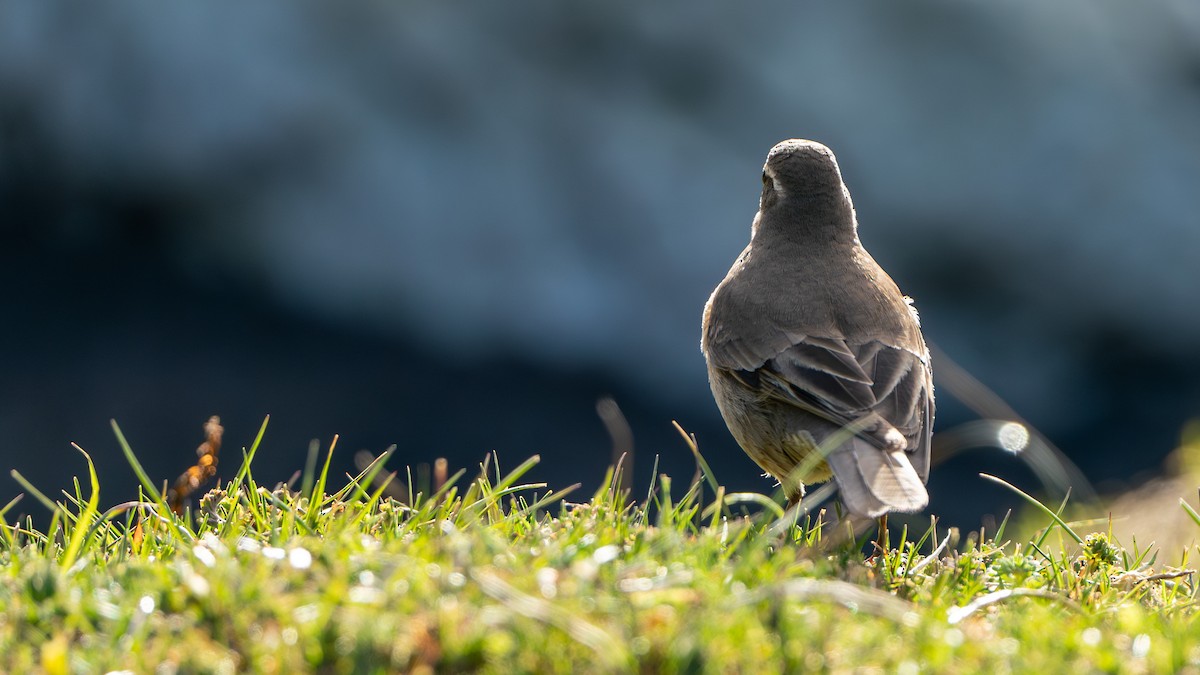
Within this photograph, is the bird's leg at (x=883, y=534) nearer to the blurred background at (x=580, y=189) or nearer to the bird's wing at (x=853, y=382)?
the bird's wing at (x=853, y=382)

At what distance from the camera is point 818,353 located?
5.25 meters

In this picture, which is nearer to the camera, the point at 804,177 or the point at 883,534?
the point at 883,534

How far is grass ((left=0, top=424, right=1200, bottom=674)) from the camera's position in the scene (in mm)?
2613

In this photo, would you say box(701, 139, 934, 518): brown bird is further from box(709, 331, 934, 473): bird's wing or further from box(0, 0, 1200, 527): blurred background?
box(0, 0, 1200, 527): blurred background

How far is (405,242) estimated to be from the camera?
43.7 feet

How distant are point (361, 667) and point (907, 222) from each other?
39.8ft

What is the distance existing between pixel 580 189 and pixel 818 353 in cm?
845

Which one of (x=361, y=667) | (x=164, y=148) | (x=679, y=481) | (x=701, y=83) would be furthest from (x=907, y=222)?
(x=361, y=667)

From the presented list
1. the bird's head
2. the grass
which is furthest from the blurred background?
the grass

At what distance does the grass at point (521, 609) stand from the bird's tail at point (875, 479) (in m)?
0.29

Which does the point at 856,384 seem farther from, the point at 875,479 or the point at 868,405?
the point at 875,479

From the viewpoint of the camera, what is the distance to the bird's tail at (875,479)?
4137 millimetres

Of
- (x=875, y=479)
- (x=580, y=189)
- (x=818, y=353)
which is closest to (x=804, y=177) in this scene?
(x=818, y=353)

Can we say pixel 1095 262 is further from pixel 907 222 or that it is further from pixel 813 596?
pixel 813 596
